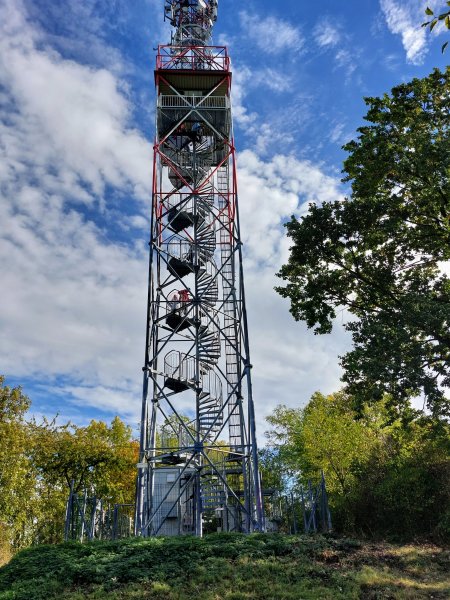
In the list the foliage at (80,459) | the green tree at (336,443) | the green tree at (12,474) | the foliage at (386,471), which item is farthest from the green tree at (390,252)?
the foliage at (80,459)

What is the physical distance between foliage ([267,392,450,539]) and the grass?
386 cm

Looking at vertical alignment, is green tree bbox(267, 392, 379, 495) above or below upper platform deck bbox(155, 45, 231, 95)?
below

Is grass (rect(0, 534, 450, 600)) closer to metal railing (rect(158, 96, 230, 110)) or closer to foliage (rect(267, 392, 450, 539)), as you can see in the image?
foliage (rect(267, 392, 450, 539))

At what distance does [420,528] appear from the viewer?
1667cm

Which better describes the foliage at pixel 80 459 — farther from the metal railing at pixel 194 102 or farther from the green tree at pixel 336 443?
the metal railing at pixel 194 102

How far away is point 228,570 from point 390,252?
11527mm

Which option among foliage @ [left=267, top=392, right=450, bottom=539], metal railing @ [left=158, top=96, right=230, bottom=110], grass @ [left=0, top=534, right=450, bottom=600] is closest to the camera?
grass @ [left=0, top=534, right=450, bottom=600]

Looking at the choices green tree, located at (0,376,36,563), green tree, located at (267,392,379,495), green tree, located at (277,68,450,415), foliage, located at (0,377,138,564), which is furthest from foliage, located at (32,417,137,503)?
green tree, located at (277,68,450,415)

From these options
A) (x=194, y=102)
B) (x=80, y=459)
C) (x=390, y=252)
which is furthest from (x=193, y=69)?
(x=80, y=459)

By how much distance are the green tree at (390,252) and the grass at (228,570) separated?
421 centimetres

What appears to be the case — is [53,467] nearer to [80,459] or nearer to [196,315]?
[80,459]

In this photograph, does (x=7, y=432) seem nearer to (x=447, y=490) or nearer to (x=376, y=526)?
(x=376, y=526)

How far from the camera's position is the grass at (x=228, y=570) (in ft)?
29.3

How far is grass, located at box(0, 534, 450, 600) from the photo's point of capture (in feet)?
29.3
